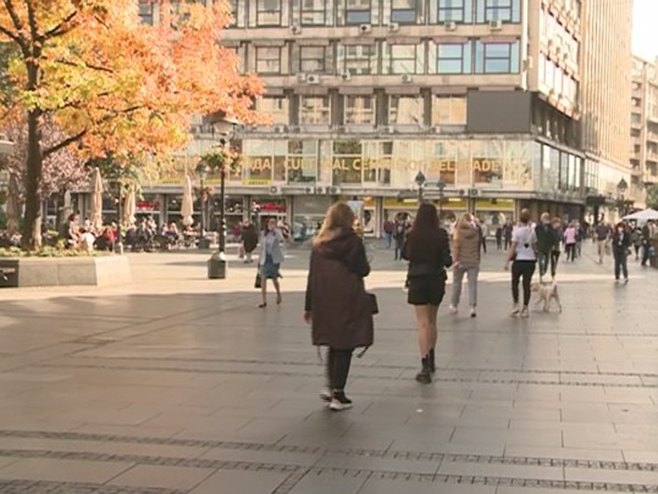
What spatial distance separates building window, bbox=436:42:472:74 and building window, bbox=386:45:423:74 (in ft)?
4.29

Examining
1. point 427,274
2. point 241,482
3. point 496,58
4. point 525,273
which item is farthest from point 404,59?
point 241,482

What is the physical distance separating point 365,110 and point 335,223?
6059 centimetres

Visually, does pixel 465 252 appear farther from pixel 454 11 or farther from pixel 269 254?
pixel 454 11

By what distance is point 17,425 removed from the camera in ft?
25.7

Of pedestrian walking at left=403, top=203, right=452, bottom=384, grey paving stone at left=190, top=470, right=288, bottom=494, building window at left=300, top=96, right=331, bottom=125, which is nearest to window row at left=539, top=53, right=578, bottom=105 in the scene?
building window at left=300, top=96, right=331, bottom=125

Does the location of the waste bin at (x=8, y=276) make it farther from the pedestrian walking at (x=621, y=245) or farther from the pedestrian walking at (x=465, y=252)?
the pedestrian walking at (x=621, y=245)

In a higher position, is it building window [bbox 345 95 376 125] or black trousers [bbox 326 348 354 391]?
building window [bbox 345 95 376 125]

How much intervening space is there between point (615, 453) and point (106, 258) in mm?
16352

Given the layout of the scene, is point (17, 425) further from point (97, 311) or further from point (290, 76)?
point (290, 76)

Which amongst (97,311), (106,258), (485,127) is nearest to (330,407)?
(97,311)

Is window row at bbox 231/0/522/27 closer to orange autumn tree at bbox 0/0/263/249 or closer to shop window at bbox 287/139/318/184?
shop window at bbox 287/139/318/184

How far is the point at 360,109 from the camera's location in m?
68.6

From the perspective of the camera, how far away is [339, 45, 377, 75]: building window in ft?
221

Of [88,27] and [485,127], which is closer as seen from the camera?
[88,27]
